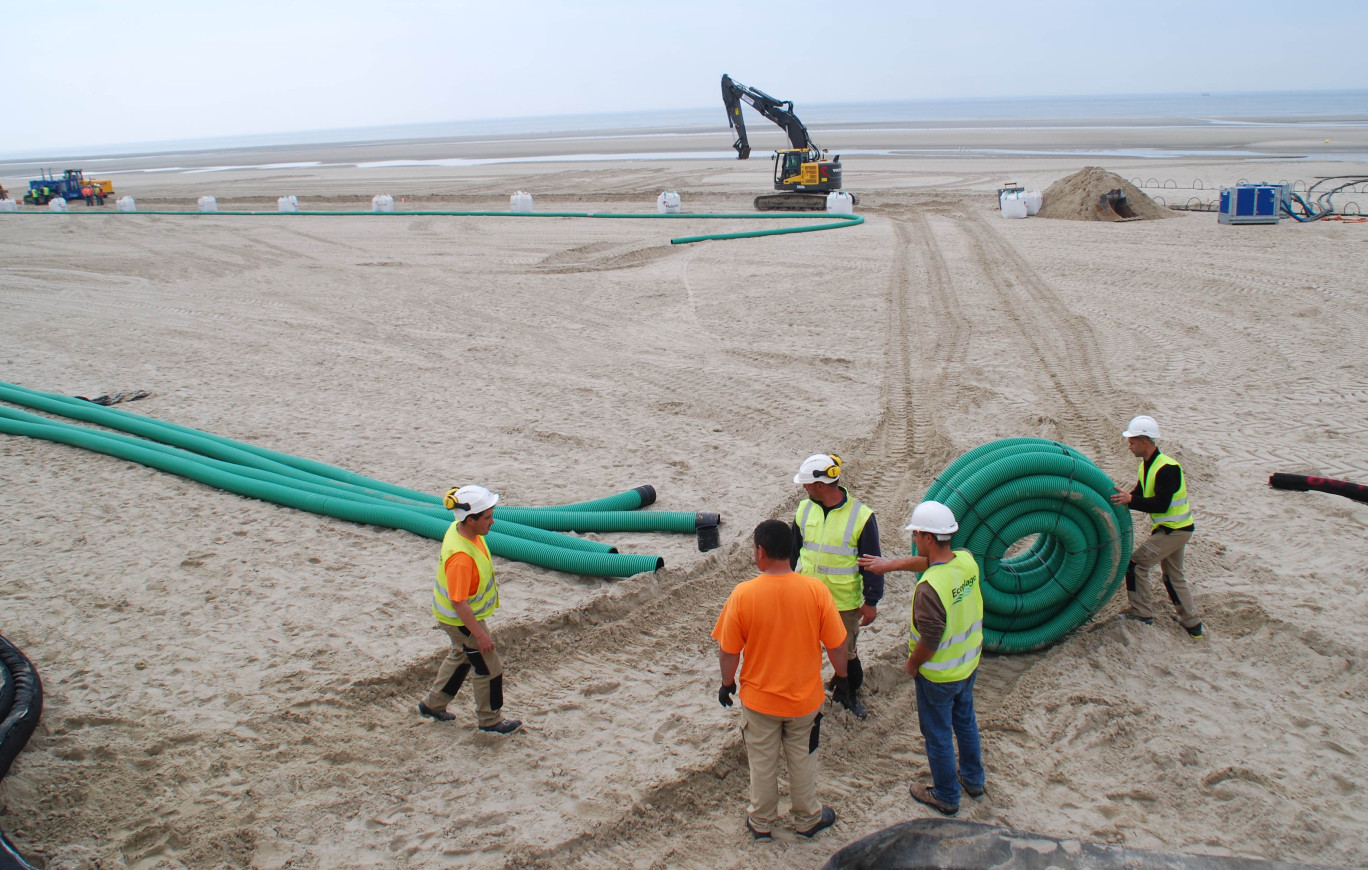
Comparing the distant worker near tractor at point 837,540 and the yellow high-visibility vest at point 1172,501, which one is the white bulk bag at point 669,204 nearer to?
the yellow high-visibility vest at point 1172,501

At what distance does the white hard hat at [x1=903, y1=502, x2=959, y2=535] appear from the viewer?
4273 millimetres

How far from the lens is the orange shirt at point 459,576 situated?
466cm

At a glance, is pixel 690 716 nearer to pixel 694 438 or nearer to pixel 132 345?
pixel 694 438

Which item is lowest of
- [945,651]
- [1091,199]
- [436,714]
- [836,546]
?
[436,714]

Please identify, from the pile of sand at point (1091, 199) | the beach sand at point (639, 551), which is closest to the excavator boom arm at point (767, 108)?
the pile of sand at point (1091, 199)

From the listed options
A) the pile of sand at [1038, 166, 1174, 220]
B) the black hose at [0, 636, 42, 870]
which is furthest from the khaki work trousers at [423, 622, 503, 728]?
the pile of sand at [1038, 166, 1174, 220]

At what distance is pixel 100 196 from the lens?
37500 millimetres

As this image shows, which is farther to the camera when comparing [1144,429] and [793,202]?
[793,202]

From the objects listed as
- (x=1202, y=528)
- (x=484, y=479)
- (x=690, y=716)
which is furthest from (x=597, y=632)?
(x=1202, y=528)

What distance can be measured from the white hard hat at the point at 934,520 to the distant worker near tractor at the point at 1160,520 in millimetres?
2158

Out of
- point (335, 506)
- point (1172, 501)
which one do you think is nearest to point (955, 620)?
point (1172, 501)

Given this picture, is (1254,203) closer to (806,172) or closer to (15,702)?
(806,172)

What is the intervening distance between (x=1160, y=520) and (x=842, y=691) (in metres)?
2.84

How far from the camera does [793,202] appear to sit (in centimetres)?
2662
